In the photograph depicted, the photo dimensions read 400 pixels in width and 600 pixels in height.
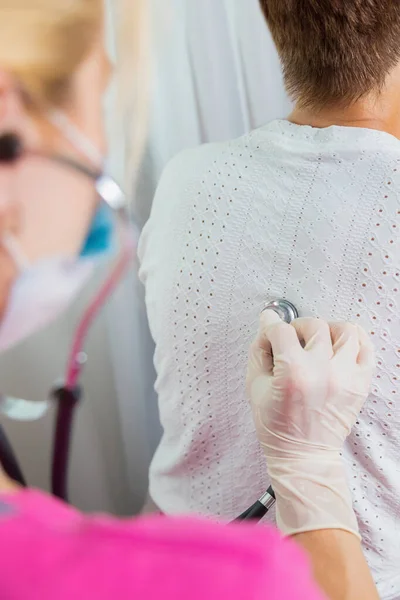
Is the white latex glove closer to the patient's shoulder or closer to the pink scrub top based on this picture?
the patient's shoulder

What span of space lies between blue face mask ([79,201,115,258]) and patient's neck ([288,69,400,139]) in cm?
49

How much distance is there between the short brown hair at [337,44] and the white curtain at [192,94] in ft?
0.76

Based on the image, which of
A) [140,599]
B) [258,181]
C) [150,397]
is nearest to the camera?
[140,599]

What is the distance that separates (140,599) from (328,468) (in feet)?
Result: 1.58

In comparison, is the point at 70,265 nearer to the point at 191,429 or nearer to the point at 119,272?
the point at 119,272

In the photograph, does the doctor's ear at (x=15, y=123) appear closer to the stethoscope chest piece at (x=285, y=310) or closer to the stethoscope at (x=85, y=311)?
the stethoscope at (x=85, y=311)

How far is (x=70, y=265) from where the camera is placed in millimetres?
431

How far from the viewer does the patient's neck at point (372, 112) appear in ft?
2.71

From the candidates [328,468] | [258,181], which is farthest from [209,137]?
[328,468]

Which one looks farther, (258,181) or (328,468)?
(258,181)

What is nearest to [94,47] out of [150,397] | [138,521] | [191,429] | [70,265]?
[70,265]

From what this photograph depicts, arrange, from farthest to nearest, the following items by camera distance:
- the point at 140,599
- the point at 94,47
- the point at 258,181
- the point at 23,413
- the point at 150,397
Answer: the point at 150,397
the point at 258,181
the point at 23,413
the point at 94,47
the point at 140,599

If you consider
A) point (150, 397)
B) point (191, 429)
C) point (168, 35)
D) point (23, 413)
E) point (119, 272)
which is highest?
point (168, 35)

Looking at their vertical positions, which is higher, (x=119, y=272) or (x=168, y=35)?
(x=168, y=35)
